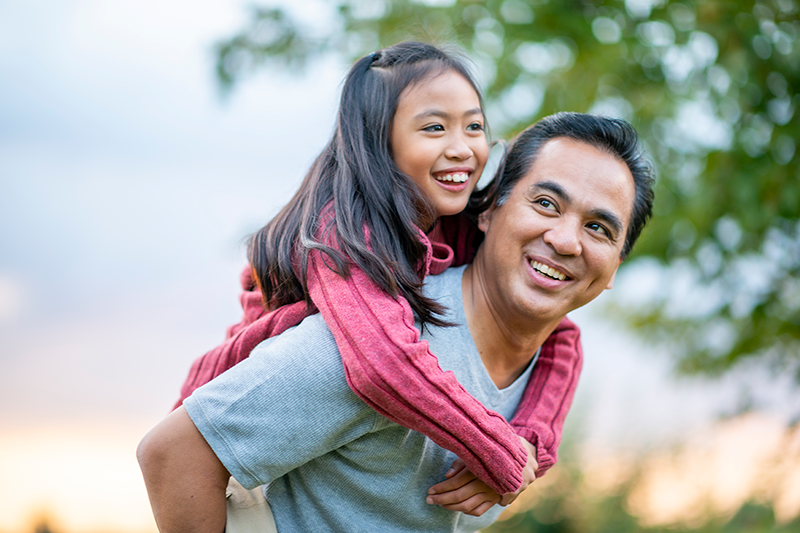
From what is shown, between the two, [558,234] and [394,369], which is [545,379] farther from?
[394,369]

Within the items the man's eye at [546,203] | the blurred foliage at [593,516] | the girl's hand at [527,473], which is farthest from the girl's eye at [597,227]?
the blurred foliage at [593,516]

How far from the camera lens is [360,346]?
1418mm

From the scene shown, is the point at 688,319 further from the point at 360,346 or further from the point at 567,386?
the point at 360,346

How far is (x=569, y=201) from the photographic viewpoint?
1.88 meters

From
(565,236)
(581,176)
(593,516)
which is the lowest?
(593,516)

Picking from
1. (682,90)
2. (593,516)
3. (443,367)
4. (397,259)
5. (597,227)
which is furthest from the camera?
(593,516)

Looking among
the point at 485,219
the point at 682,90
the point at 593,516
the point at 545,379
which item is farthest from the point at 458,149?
the point at 593,516

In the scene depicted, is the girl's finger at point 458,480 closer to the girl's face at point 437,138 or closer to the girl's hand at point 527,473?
the girl's hand at point 527,473

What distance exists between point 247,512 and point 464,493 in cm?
56

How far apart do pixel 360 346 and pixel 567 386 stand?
3.01ft

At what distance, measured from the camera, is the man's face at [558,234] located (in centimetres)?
187

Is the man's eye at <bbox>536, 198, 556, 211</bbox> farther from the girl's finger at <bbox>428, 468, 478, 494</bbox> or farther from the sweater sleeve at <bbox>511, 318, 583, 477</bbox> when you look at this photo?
the girl's finger at <bbox>428, 468, 478, 494</bbox>

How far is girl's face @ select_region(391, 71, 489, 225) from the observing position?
1.88 metres

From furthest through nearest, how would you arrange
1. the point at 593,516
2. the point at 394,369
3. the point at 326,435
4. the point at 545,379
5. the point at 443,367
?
the point at 593,516 < the point at 545,379 < the point at 443,367 < the point at 326,435 < the point at 394,369
